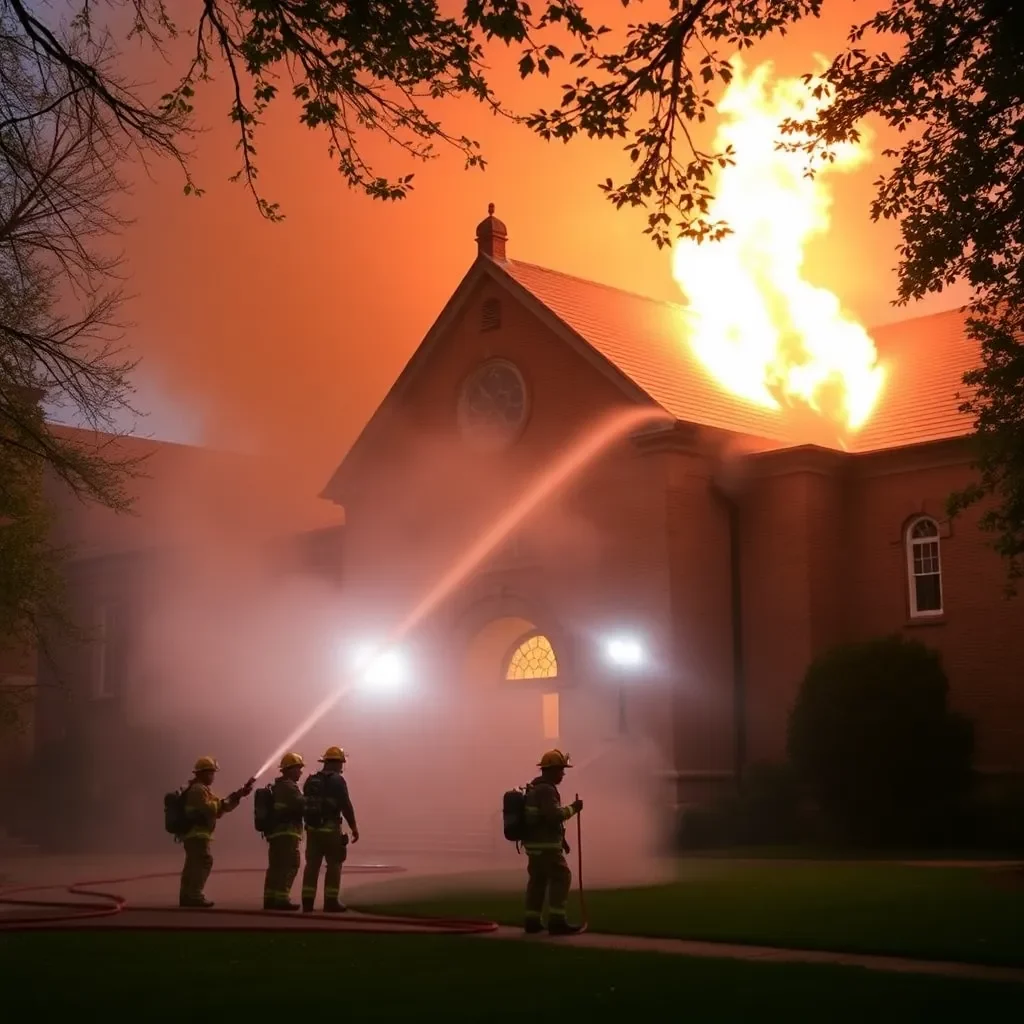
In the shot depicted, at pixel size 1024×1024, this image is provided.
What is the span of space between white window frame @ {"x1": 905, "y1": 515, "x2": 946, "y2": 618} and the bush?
197 cm

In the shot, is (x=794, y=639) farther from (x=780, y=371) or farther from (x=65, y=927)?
(x=65, y=927)

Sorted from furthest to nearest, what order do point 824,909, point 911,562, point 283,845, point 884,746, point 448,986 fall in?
point 911,562 < point 884,746 < point 283,845 < point 824,909 < point 448,986

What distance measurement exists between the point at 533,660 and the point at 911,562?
7987 millimetres

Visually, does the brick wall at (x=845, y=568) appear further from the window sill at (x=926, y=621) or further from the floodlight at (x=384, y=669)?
the floodlight at (x=384, y=669)

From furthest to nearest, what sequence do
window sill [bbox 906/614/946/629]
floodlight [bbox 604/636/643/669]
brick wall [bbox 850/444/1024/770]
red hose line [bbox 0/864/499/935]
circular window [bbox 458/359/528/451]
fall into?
1. circular window [bbox 458/359/528/451]
2. floodlight [bbox 604/636/643/669]
3. window sill [bbox 906/614/946/629]
4. brick wall [bbox 850/444/1024/770]
5. red hose line [bbox 0/864/499/935]

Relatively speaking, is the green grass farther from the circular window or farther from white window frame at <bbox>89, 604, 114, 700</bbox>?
white window frame at <bbox>89, 604, 114, 700</bbox>

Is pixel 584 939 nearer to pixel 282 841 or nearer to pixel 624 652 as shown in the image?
pixel 282 841

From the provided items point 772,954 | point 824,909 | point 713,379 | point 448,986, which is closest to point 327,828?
point 824,909

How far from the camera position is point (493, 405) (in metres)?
33.2

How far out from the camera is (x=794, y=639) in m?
→ 29.2

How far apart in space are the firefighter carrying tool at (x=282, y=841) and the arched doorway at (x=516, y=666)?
1416 cm

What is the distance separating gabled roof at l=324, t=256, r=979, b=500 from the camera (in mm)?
30141

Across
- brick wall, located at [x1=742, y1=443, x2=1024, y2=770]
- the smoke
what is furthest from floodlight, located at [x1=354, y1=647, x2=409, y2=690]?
brick wall, located at [x1=742, y1=443, x2=1024, y2=770]

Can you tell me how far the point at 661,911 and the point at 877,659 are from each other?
11683mm
